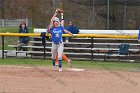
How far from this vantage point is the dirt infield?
1059cm

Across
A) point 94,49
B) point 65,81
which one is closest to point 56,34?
point 65,81

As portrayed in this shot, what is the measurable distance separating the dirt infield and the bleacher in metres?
4.59

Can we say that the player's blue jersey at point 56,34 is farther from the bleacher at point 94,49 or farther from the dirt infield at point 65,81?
the bleacher at point 94,49

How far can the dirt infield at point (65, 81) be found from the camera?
34.8 ft

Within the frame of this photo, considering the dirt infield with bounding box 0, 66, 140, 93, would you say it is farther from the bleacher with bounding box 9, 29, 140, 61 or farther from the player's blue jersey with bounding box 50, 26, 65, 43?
the bleacher with bounding box 9, 29, 140, 61

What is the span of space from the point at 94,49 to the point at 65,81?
23.1ft

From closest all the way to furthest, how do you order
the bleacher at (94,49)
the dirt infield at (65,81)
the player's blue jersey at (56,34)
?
the dirt infield at (65,81), the player's blue jersey at (56,34), the bleacher at (94,49)

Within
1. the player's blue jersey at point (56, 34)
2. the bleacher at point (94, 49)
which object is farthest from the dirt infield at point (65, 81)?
the bleacher at point (94, 49)

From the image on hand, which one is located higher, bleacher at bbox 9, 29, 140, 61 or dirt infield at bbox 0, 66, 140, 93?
bleacher at bbox 9, 29, 140, 61

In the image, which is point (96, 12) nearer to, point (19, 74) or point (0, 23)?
point (19, 74)

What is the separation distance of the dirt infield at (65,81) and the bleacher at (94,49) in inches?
181

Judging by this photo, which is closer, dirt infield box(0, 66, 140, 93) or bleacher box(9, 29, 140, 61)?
dirt infield box(0, 66, 140, 93)

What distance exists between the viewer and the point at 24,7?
50.0m

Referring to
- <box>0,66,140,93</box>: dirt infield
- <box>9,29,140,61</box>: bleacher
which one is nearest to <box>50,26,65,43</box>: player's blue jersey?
<box>0,66,140,93</box>: dirt infield
